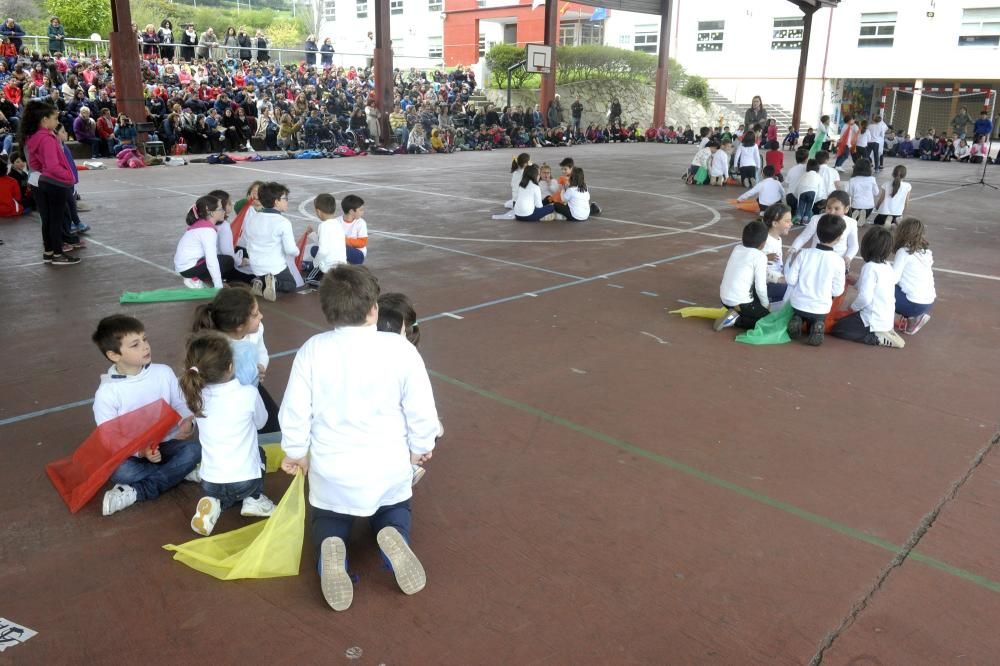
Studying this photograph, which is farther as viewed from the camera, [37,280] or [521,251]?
[521,251]

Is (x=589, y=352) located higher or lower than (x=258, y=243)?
lower

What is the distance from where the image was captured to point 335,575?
2.64m

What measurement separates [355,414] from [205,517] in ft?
2.99

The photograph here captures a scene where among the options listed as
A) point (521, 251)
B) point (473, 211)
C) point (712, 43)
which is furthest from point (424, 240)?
point (712, 43)

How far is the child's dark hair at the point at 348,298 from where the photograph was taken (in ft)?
8.82

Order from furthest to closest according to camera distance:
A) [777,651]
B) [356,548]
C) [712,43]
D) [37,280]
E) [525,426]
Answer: [712,43]
[37,280]
[525,426]
[356,548]
[777,651]

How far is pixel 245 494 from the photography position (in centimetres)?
323

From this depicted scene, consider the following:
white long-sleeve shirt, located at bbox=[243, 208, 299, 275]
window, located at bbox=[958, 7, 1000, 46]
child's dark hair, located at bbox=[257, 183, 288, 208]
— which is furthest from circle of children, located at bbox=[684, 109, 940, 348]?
window, located at bbox=[958, 7, 1000, 46]

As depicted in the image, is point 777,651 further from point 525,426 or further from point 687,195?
point 687,195

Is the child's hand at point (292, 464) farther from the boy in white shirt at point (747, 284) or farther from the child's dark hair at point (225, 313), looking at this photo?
the boy in white shirt at point (747, 284)

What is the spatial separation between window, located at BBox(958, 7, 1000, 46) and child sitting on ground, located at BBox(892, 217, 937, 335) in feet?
102

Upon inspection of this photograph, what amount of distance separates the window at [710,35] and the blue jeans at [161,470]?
127 feet

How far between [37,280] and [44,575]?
521cm

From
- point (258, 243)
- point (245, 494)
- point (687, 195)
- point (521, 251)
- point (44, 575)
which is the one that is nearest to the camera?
point (44, 575)
